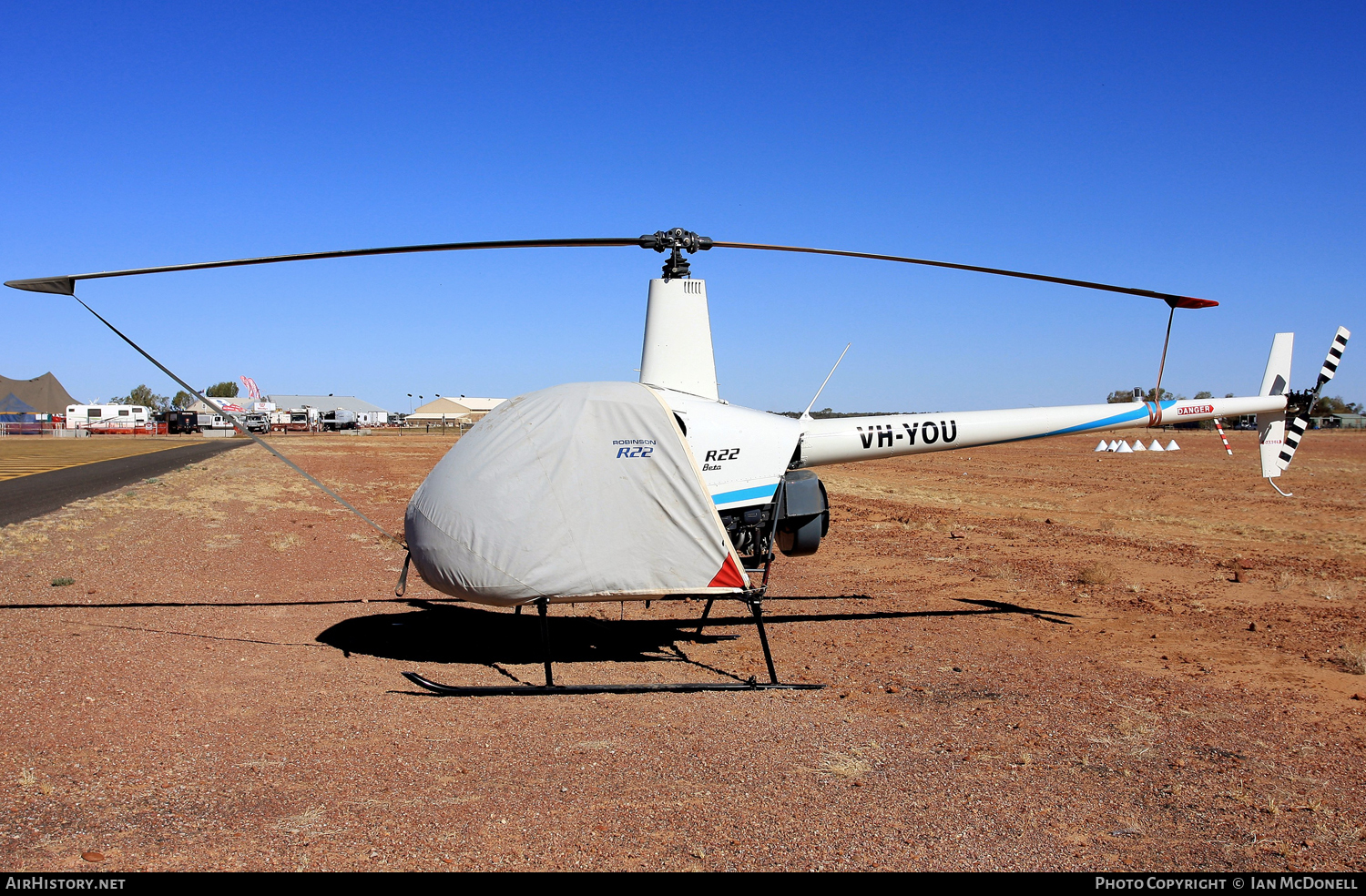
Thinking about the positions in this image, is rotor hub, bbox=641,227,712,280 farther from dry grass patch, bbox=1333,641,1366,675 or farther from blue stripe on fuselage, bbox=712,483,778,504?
dry grass patch, bbox=1333,641,1366,675

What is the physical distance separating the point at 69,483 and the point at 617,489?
27247 millimetres

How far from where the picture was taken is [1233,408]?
34.8 feet

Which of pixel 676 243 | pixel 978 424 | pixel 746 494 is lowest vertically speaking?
pixel 746 494

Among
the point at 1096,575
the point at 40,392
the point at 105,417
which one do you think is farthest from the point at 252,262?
the point at 40,392

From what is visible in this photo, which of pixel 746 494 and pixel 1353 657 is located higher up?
pixel 746 494

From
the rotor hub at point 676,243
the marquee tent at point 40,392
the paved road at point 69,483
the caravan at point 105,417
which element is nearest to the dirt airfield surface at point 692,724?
the rotor hub at point 676,243

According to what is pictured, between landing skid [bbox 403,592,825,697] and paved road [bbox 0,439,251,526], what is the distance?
14.9m

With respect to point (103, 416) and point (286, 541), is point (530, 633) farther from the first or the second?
point (103, 416)

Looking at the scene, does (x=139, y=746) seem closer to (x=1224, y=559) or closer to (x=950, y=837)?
(x=950, y=837)

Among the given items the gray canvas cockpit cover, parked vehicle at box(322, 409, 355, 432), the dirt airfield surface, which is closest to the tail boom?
the dirt airfield surface

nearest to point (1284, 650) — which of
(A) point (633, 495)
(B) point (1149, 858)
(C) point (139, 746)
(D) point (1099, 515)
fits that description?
(B) point (1149, 858)

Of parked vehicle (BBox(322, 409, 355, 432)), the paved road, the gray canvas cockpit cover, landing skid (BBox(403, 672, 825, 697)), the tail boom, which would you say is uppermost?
the tail boom

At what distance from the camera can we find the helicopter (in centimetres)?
680

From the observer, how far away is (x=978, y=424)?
9.80 metres
